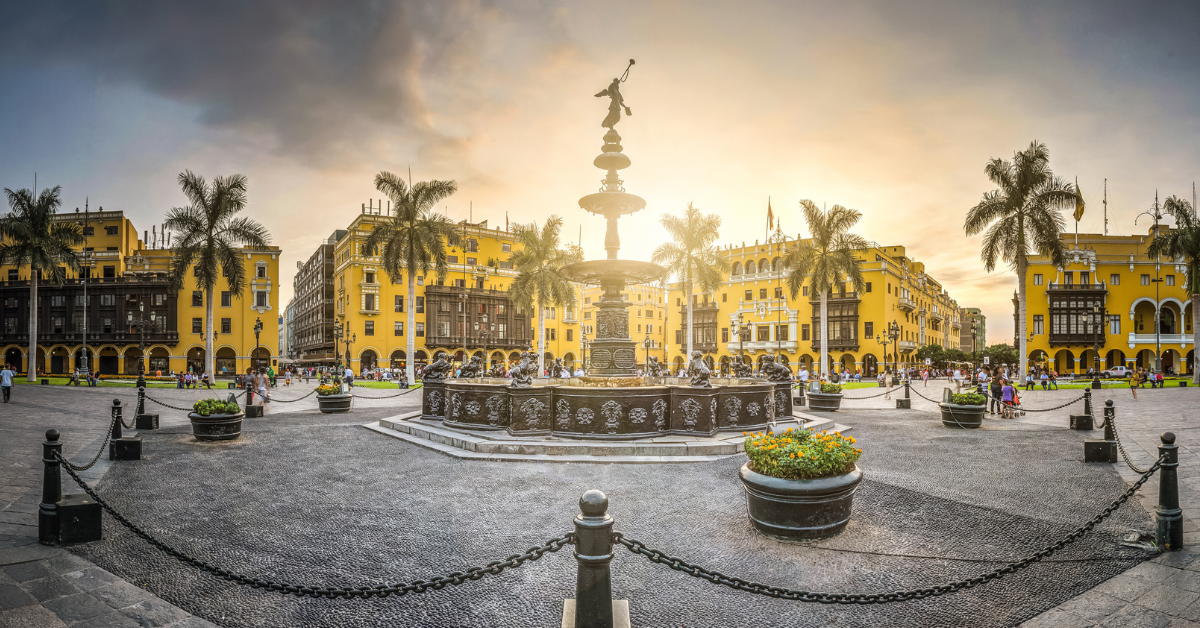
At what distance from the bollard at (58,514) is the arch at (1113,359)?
7976 centimetres

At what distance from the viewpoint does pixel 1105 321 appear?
57375 mm

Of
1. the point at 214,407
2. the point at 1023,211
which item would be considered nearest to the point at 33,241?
the point at 214,407

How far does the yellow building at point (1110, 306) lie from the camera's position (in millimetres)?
57312

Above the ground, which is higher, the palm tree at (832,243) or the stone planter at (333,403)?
the palm tree at (832,243)

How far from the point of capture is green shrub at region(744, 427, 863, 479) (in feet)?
18.1

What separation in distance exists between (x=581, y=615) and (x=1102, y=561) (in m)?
5.09

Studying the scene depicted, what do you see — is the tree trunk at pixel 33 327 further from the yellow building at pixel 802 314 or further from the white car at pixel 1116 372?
the white car at pixel 1116 372

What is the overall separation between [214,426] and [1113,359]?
79697mm

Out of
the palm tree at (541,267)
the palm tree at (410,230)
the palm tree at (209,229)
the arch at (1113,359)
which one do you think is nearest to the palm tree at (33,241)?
the palm tree at (209,229)

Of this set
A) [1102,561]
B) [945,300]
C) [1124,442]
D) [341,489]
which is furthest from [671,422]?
[945,300]

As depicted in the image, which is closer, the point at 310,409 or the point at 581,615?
the point at 581,615

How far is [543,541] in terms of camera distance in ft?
18.1

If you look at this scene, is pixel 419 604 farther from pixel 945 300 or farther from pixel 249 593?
pixel 945 300

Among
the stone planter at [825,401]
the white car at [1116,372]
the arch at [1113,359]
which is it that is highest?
the stone planter at [825,401]
